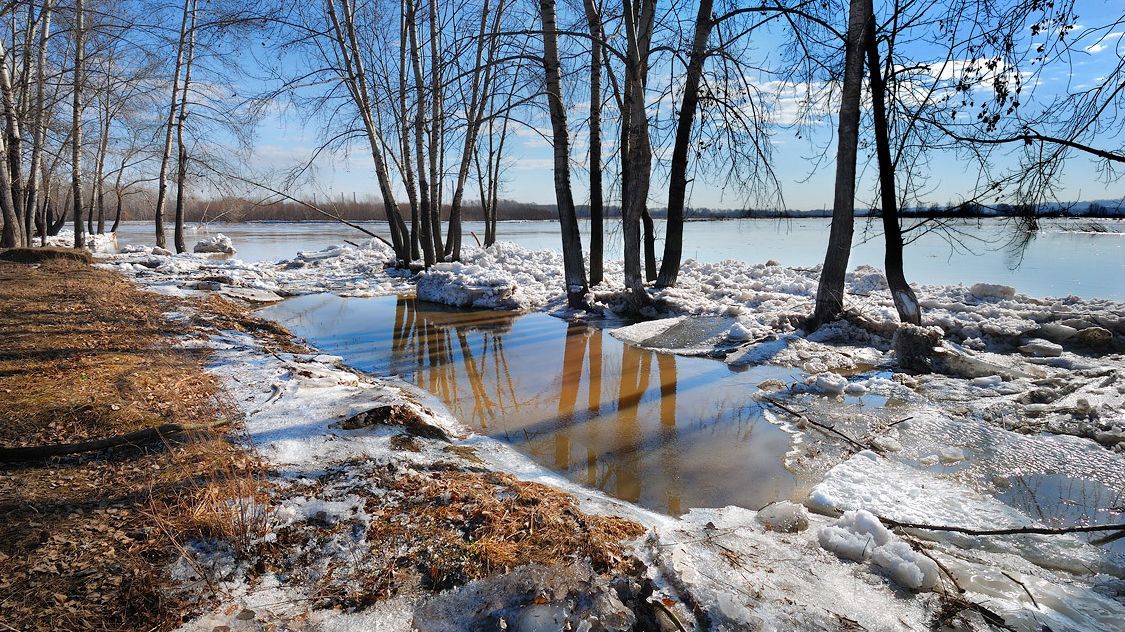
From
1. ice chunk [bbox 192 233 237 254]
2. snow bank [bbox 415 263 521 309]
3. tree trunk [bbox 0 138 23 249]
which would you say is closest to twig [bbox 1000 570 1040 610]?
snow bank [bbox 415 263 521 309]

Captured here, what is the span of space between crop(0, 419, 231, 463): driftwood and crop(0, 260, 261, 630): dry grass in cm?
7

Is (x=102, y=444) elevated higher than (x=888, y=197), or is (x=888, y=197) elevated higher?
(x=888, y=197)

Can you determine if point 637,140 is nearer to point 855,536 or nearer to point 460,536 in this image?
point 855,536

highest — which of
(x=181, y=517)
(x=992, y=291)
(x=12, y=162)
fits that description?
(x=12, y=162)

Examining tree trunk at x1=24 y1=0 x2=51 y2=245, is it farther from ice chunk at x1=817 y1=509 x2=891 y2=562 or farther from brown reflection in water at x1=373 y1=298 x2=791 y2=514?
ice chunk at x1=817 y1=509 x2=891 y2=562

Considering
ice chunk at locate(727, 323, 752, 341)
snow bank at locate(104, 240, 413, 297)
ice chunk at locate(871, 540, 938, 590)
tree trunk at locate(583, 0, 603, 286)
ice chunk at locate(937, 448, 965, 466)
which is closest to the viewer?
ice chunk at locate(871, 540, 938, 590)

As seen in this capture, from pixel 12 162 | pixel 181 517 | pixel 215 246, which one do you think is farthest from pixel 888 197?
pixel 215 246

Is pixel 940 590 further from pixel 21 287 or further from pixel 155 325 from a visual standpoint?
pixel 21 287

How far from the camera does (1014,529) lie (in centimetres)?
285

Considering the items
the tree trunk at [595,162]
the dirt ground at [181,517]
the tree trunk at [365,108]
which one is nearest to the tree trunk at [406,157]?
the tree trunk at [365,108]

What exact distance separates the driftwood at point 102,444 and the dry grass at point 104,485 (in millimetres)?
65

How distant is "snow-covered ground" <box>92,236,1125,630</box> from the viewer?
2242mm

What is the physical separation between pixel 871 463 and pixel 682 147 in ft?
23.4

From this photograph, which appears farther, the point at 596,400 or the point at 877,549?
the point at 596,400
